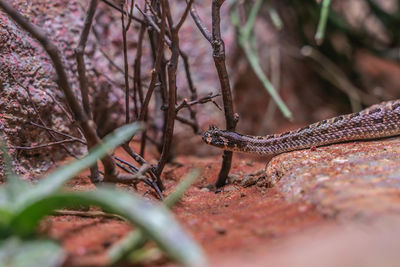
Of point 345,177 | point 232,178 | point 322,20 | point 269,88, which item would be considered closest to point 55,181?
point 345,177

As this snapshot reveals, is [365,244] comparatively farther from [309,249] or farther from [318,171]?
[318,171]

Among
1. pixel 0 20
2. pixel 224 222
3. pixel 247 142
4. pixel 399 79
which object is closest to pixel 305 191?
pixel 224 222

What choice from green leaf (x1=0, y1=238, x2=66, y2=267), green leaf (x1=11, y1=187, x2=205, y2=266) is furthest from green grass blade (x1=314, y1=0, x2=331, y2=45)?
green leaf (x1=0, y1=238, x2=66, y2=267)

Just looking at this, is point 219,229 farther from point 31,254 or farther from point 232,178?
point 232,178

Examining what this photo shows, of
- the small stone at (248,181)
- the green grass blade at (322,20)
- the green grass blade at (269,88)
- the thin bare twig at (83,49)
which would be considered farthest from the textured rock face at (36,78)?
the green grass blade at (322,20)

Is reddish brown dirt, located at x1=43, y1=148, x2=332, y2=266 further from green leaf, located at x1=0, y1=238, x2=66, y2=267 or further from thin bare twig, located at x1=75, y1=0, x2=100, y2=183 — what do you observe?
thin bare twig, located at x1=75, y1=0, x2=100, y2=183

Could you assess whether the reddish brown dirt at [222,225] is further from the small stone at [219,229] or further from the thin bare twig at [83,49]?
the thin bare twig at [83,49]
